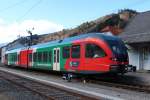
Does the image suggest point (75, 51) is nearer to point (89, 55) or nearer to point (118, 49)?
point (89, 55)

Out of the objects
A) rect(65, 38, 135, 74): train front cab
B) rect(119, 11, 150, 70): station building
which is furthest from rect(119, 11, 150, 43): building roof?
rect(65, 38, 135, 74): train front cab

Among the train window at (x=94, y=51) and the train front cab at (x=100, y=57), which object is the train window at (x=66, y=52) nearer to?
the train front cab at (x=100, y=57)

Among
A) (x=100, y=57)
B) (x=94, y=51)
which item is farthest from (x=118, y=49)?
(x=94, y=51)

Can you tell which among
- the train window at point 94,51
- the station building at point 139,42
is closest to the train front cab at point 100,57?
the train window at point 94,51

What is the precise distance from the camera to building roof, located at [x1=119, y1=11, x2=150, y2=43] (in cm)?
2988

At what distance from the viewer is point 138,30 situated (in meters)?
32.6

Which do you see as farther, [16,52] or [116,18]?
[116,18]

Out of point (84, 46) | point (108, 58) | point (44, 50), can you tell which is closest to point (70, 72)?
point (84, 46)

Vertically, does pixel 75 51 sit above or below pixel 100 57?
above

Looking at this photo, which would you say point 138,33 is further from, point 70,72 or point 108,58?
point 108,58

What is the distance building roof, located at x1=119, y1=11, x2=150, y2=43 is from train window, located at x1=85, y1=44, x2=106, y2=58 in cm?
665

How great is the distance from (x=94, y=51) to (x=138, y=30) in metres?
10.8

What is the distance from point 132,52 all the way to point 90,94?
15838 millimetres

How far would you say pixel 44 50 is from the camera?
1283 inches
